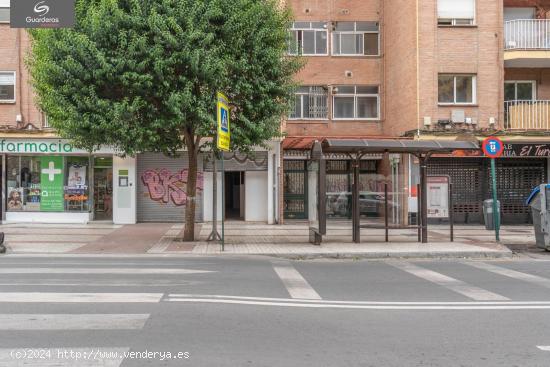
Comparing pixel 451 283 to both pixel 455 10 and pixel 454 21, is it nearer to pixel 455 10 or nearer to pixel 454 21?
pixel 454 21

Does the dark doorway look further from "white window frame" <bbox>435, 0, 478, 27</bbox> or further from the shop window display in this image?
"white window frame" <bbox>435, 0, 478, 27</bbox>

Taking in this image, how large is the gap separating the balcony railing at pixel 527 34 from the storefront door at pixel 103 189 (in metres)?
16.6

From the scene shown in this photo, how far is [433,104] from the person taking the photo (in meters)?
20.9

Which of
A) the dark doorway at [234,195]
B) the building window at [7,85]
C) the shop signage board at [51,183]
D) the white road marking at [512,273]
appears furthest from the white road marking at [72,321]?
the building window at [7,85]

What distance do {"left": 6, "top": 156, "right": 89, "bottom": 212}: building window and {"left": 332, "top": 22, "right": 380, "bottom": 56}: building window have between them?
1214 cm

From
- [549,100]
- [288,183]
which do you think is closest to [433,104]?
[549,100]

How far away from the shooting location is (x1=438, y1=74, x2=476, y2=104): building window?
21.1 metres

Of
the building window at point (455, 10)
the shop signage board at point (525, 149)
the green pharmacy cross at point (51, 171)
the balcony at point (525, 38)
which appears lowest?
the green pharmacy cross at point (51, 171)

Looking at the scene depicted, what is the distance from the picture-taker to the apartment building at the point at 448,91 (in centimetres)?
2084

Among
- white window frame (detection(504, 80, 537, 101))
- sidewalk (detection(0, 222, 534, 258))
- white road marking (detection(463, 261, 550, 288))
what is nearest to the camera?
white road marking (detection(463, 261, 550, 288))

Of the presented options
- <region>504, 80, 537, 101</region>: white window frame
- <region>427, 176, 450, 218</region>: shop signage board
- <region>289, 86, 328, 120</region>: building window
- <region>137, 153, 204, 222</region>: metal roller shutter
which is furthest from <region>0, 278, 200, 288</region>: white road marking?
<region>504, 80, 537, 101</region>: white window frame

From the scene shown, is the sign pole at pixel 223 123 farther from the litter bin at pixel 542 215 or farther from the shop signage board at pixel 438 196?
the litter bin at pixel 542 215

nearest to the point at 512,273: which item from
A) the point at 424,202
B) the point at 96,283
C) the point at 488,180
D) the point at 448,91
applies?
the point at 424,202

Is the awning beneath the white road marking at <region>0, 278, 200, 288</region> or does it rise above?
above
